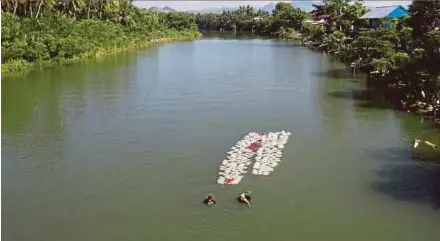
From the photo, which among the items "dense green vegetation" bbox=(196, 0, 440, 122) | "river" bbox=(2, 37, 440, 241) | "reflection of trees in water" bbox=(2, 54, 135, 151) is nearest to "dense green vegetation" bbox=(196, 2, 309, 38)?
"dense green vegetation" bbox=(196, 0, 440, 122)

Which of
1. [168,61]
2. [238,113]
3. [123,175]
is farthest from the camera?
[168,61]

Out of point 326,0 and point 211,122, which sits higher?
point 326,0

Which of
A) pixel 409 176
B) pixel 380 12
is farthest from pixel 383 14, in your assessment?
pixel 409 176

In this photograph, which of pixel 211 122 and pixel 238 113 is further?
pixel 238 113

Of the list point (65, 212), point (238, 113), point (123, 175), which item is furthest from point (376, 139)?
point (65, 212)

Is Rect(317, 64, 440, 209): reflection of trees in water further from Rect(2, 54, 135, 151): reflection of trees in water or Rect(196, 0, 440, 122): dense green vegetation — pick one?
Rect(2, 54, 135, 151): reflection of trees in water

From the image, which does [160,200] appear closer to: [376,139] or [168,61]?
[376,139]
